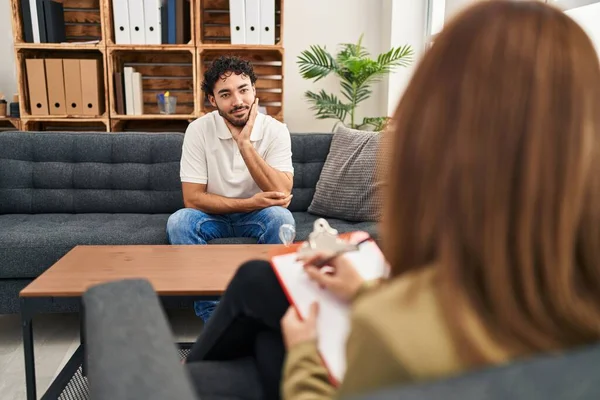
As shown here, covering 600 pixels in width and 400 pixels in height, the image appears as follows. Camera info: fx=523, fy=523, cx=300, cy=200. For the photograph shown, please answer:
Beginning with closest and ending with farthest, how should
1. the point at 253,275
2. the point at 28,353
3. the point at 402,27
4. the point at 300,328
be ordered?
the point at 300,328 < the point at 253,275 < the point at 28,353 < the point at 402,27

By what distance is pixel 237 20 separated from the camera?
3141 mm

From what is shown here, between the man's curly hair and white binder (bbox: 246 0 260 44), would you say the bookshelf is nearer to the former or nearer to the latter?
white binder (bbox: 246 0 260 44)

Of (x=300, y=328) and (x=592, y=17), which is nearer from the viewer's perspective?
(x=300, y=328)

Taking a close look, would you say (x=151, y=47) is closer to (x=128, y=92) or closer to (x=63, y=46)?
(x=128, y=92)

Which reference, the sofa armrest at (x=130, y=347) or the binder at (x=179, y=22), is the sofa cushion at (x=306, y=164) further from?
the sofa armrest at (x=130, y=347)

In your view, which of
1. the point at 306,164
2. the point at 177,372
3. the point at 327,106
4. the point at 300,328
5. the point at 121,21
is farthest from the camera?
the point at 327,106

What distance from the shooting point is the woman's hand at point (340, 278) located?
76 cm

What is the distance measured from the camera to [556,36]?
0.48 m

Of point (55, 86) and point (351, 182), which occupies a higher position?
point (55, 86)

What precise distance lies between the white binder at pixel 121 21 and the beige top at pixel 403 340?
3.08m

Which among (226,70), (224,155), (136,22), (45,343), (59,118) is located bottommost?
(45,343)

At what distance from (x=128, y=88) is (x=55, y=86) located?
429 millimetres

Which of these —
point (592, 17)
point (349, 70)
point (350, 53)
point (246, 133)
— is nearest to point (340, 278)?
point (246, 133)

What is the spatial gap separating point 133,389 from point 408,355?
0.27 meters
